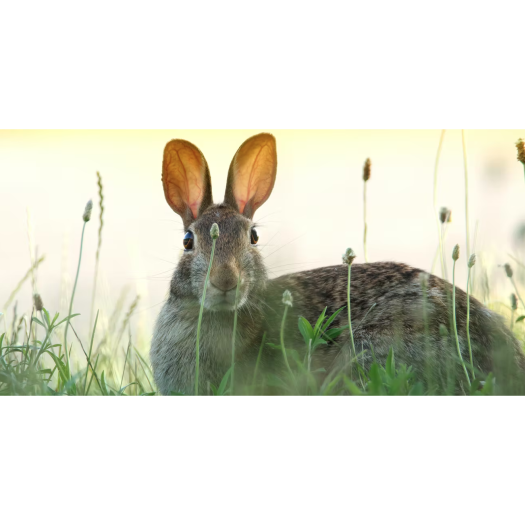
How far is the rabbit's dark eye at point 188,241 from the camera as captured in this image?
435 cm

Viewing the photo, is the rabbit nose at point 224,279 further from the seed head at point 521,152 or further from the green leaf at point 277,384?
the seed head at point 521,152

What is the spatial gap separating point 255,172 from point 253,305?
1.09 m

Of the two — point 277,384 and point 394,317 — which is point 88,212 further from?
point 394,317

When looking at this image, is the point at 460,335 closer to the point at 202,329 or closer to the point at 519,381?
the point at 519,381

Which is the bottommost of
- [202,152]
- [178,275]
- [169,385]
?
[169,385]

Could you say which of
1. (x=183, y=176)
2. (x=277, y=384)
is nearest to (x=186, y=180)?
(x=183, y=176)

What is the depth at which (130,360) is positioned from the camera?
400 centimetres

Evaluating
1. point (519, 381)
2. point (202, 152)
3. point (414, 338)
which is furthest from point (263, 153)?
point (519, 381)

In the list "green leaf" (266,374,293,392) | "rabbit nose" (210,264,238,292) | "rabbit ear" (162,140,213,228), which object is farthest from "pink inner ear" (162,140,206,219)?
"green leaf" (266,374,293,392)

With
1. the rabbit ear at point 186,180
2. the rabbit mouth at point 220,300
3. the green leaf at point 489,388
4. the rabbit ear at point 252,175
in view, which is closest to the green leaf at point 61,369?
the rabbit mouth at point 220,300

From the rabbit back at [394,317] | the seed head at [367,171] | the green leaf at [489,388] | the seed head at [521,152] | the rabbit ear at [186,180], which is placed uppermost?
the rabbit ear at [186,180]
